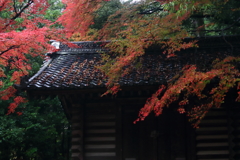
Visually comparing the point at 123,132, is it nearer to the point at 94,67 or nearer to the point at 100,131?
the point at 100,131

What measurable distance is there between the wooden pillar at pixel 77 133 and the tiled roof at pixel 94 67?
1.22 meters

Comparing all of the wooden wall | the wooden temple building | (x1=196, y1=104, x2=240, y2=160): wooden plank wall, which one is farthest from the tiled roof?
(x1=196, y1=104, x2=240, y2=160): wooden plank wall

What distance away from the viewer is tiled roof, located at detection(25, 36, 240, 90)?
7320 millimetres

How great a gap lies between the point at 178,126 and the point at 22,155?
29.1ft

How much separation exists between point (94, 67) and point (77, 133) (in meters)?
2.28

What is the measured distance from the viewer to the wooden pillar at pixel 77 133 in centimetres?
827

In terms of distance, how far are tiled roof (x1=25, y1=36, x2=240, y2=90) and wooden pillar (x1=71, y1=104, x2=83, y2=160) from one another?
1.22 meters

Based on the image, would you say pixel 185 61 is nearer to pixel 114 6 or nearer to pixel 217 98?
pixel 217 98

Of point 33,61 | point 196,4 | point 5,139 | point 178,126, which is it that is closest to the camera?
point 196,4

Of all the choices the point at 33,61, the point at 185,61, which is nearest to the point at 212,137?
the point at 185,61

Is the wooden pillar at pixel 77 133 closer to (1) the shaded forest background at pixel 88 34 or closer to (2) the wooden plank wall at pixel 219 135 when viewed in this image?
(1) the shaded forest background at pixel 88 34

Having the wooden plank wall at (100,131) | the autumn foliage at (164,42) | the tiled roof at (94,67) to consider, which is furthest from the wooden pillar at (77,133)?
the autumn foliage at (164,42)

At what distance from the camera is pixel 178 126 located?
27.0ft

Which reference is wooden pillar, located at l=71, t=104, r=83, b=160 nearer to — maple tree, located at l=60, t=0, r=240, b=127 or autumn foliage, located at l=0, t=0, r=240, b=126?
autumn foliage, located at l=0, t=0, r=240, b=126
